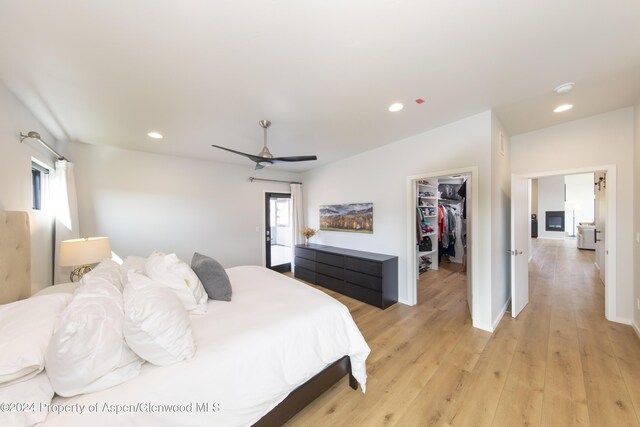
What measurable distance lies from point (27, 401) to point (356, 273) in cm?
325

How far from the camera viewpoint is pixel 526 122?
2.84 meters

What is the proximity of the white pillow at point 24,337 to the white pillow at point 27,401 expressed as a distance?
0.11 feet

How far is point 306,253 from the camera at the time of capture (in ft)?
15.2

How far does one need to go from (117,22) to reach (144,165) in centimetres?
300

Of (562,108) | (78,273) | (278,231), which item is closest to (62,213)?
(78,273)

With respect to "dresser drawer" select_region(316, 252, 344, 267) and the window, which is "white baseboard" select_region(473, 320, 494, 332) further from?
the window

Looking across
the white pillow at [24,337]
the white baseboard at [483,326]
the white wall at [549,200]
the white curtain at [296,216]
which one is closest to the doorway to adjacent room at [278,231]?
the white curtain at [296,216]

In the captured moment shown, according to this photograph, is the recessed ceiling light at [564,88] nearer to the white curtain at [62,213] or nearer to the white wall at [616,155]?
the white wall at [616,155]

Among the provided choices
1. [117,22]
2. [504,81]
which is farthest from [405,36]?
[117,22]

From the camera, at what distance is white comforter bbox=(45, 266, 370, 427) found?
0.94 meters

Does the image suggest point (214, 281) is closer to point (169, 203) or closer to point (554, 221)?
point (169, 203)

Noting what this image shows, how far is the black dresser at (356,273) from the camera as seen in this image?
3.28 metres

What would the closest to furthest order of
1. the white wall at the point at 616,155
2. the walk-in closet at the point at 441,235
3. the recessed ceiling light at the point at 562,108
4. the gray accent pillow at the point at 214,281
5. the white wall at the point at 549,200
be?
the gray accent pillow at the point at 214,281, the recessed ceiling light at the point at 562,108, the white wall at the point at 616,155, the walk-in closet at the point at 441,235, the white wall at the point at 549,200

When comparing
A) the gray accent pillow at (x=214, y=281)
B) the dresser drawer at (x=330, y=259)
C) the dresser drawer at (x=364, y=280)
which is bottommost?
the dresser drawer at (x=364, y=280)
